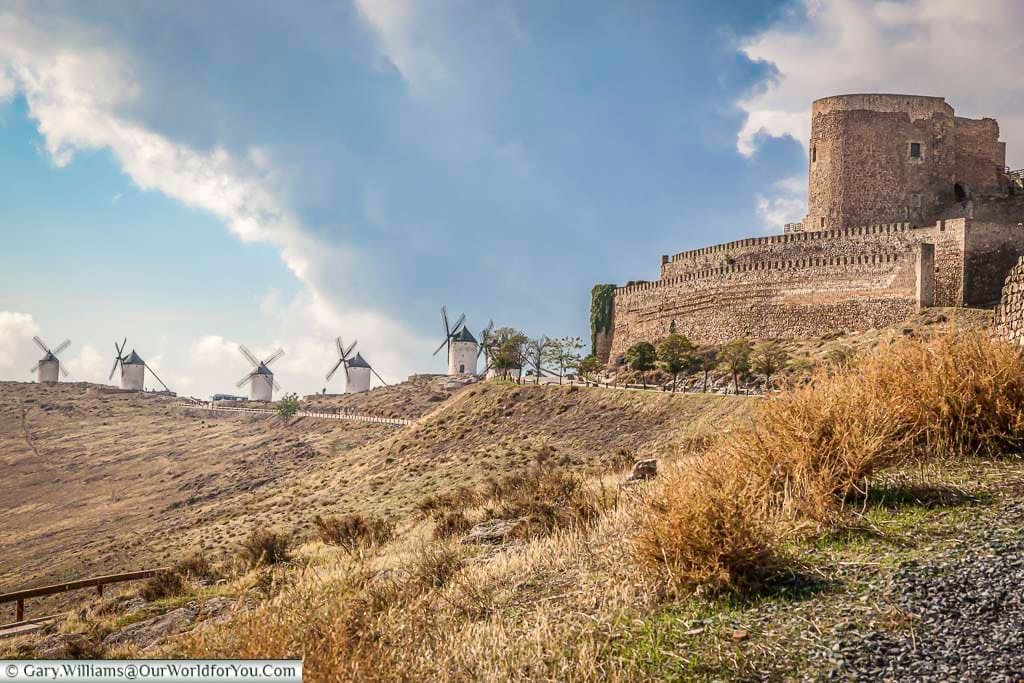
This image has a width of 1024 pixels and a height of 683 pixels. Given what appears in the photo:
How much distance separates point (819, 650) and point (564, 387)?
120 ft

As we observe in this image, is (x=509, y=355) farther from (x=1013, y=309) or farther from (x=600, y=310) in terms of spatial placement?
(x=1013, y=309)

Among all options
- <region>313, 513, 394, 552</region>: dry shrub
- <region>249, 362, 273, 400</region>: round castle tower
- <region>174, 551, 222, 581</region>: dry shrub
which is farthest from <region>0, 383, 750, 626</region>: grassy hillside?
<region>249, 362, 273, 400</region>: round castle tower

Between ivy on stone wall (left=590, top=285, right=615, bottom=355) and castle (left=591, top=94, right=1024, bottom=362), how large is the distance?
357 centimetres

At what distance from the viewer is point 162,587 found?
616 inches

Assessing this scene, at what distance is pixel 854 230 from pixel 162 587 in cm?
3828

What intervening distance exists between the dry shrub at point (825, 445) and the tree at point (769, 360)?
77.5ft

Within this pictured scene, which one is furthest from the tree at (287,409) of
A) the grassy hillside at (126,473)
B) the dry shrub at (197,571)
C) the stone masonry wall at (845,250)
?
the dry shrub at (197,571)

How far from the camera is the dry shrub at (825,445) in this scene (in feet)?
19.8

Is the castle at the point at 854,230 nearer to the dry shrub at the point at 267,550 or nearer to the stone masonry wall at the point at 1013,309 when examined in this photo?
the stone masonry wall at the point at 1013,309

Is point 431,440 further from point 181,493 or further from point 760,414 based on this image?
point 760,414

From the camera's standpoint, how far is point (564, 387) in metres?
41.5

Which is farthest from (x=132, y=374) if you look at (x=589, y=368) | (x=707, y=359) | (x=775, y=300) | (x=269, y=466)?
(x=775, y=300)

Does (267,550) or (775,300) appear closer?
(267,550)

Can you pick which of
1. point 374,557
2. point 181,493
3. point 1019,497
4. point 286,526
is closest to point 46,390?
point 181,493
